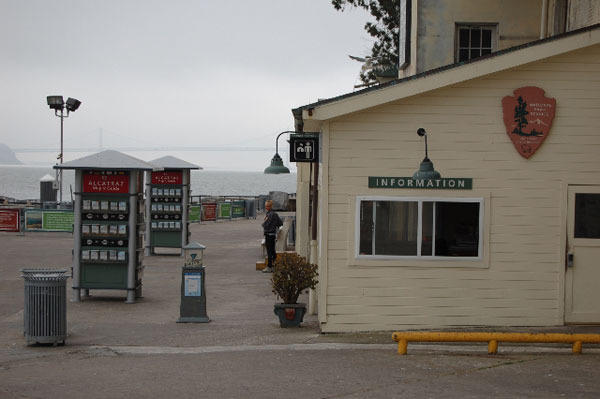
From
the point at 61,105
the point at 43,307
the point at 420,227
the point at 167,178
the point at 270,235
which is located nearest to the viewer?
the point at 43,307

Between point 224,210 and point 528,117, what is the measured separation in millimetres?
32763

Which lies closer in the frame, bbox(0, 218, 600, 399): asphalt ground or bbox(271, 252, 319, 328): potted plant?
bbox(0, 218, 600, 399): asphalt ground

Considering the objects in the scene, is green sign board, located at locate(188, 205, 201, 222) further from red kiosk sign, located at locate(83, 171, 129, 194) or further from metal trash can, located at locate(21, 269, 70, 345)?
metal trash can, located at locate(21, 269, 70, 345)

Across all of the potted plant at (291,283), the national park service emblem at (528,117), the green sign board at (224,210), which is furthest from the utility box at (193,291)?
the green sign board at (224,210)

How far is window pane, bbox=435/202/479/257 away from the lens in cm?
1227

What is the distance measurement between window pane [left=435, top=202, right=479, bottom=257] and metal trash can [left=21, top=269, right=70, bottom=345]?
5.50 m

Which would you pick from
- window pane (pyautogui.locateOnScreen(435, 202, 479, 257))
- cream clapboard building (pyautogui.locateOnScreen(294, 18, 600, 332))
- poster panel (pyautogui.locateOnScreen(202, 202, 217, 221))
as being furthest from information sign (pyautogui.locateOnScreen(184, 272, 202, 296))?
poster panel (pyautogui.locateOnScreen(202, 202, 217, 221))

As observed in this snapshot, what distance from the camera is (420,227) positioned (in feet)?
40.3

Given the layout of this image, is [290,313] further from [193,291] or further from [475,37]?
[475,37]

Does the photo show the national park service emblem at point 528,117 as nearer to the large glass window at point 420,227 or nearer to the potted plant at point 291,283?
the large glass window at point 420,227

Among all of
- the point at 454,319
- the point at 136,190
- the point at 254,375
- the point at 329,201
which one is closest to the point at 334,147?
the point at 329,201

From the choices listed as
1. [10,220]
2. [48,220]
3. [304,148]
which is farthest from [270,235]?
[10,220]

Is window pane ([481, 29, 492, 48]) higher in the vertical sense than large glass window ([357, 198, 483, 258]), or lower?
higher

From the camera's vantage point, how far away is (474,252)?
12289 mm
